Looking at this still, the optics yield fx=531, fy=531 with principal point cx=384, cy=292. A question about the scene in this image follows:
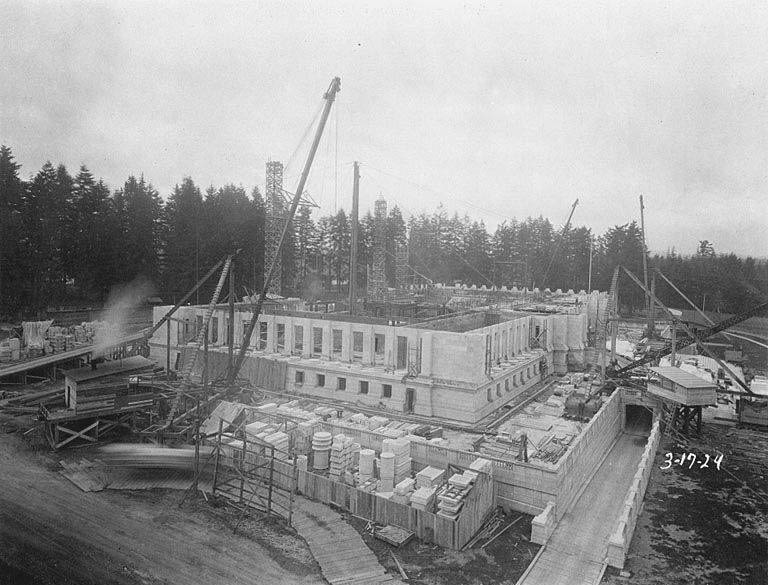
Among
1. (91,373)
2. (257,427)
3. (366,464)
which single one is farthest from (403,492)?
(91,373)

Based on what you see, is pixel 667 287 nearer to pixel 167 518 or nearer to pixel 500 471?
pixel 500 471

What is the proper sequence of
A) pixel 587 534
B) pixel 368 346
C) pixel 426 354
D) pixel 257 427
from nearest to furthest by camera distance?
pixel 587 534, pixel 257 427, pixel 426 354, pixel 368 346

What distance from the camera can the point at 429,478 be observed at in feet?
61.1

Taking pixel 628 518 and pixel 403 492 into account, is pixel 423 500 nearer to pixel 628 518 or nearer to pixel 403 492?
pixel 403 492

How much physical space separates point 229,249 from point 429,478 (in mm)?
44575

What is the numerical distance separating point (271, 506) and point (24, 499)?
352 inches

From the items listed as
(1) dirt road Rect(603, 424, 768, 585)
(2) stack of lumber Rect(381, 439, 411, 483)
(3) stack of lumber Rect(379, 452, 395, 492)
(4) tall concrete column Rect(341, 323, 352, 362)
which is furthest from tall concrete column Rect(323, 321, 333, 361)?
(1) dirt road Rect(603, 424, 768, 585)

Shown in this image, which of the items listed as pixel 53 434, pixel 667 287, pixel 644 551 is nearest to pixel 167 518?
pixel 53 434

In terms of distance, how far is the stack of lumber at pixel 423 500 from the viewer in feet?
57.4

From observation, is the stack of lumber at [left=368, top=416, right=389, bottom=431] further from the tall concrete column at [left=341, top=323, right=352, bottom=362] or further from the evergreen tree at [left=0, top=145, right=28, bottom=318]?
the evergreen tree at [left=0, top=145, right=28, bottom=318]

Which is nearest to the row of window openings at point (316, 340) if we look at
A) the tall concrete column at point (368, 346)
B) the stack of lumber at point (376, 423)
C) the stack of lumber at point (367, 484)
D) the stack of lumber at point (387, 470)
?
the tall concrete column at point (368, 346)

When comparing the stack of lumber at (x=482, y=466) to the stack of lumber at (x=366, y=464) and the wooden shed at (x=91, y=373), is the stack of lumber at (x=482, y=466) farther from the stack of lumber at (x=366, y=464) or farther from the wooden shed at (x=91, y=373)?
the wooden shed at (x=91, y=373)

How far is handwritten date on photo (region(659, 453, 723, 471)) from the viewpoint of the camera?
82.3 ft

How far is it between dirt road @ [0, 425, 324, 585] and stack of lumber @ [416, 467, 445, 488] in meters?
4.61
